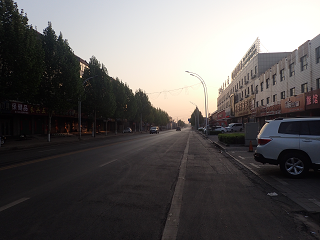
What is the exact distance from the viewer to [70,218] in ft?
13.7

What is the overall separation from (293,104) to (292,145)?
89.9 ft

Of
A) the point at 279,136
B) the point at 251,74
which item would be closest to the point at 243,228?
the point at 279,136

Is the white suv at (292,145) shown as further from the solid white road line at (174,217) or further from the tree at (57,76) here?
the tree at (57,76)

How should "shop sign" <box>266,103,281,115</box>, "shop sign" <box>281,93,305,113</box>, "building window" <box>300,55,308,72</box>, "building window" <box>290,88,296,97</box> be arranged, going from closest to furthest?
"shop sign" <box>281,93,305,113</box> → "building window" <box>300,55,308,72</box> → "building window" <box>290,88,296,97</box> → "shop sign" <box>266,103,281,115</box>

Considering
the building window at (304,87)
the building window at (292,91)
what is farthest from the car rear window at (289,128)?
the building window at (292,91)

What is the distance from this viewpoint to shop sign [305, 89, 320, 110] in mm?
25767

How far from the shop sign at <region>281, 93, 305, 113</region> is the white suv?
24.5m

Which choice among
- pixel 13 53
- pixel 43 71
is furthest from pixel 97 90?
pixel 13 53

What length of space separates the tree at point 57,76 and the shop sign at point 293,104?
27.5 metres

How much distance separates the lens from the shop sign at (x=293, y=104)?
2935 centimetres

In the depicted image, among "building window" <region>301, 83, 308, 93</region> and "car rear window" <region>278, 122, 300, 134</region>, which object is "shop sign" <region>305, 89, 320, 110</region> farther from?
"car rear window" <region>278, 122, 300, 134</region>

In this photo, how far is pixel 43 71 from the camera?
23.9 meters

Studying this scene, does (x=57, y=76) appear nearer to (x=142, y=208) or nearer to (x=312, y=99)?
(x=142, y=208)

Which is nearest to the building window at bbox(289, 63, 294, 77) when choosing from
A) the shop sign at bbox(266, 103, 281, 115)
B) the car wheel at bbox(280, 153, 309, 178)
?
the shop sign at bbox(266, 103, 281, 115)
